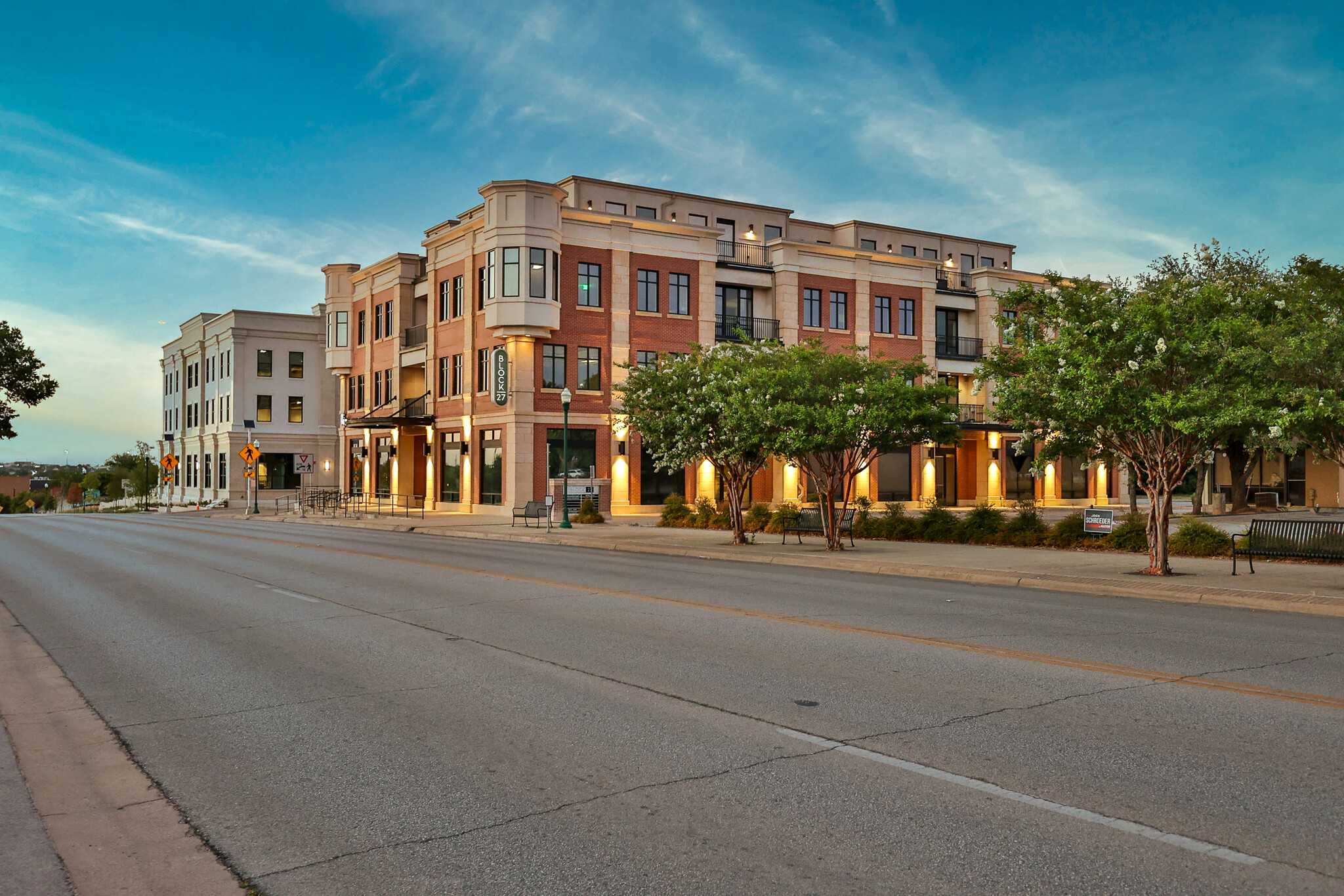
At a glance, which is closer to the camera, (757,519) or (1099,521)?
(1099,521)

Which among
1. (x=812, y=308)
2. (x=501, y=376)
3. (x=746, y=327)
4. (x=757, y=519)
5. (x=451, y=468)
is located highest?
(x=812, y=308)

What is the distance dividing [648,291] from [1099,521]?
28702 mm

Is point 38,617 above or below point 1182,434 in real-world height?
below

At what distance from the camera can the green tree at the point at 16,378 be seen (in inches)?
1986

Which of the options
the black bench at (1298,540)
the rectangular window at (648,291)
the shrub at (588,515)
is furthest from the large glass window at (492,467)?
the black bench at (1298,540)

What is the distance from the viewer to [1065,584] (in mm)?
16500

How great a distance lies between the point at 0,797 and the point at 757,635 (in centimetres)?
682

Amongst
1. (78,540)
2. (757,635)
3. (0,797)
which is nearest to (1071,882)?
(0,797)

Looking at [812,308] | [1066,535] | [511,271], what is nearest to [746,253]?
[812,308]

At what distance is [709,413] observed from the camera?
84.5ft

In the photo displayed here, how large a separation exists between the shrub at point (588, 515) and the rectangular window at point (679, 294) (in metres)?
13.1

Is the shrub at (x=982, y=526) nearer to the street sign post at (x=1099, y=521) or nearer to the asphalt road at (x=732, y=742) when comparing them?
the street sign post at (x=1099, y=521)

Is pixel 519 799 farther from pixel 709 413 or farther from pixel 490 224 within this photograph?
pixel 490 224

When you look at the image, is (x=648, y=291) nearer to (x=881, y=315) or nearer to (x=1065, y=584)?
(x=881, y=315)
